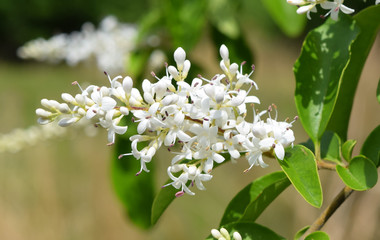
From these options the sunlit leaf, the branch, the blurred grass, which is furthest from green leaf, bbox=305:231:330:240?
the blurred grass

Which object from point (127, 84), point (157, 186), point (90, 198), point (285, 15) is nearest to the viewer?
point (127, 84)

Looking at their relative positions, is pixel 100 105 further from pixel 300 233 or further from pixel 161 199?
pixel 300 233

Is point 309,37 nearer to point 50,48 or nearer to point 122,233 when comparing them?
point 50,48

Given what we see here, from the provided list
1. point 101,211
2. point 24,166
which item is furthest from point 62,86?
point 101,211

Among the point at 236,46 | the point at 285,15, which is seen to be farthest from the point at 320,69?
the point at 236,46

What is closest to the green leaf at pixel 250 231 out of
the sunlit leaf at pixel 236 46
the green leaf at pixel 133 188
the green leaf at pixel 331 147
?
the green leaf at pixel 331 147
